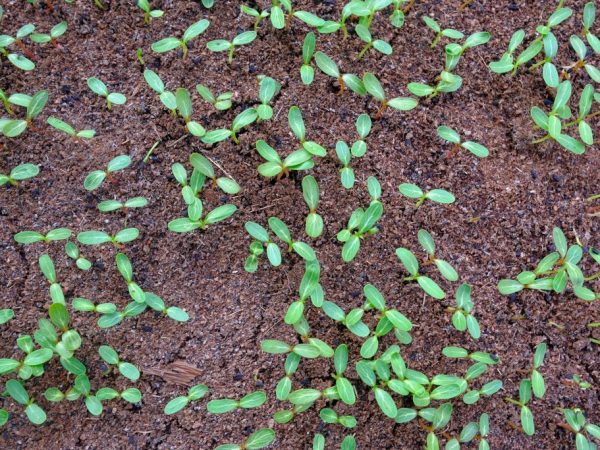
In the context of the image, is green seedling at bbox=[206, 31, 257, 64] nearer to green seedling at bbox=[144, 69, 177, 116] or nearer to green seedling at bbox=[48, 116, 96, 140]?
green seedling at bbox=[144, 69, 177, 116]

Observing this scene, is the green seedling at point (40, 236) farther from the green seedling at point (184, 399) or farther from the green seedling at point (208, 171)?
the green seedling at point (184, 399)

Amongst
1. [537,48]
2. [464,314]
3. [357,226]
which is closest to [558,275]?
[464,314]

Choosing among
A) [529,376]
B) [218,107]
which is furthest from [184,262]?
[529,376]

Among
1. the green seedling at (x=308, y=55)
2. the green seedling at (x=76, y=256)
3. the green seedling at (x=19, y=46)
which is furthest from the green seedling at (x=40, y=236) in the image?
the green seedling at (x=308, y=55)

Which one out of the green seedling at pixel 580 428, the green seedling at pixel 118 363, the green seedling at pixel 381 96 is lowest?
the green seedling at pixel 580 428

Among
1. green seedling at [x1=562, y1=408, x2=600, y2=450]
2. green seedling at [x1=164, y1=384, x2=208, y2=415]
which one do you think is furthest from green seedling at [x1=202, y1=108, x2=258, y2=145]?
green seedling at [x1=562, y1=408, x2=600, y2=450]

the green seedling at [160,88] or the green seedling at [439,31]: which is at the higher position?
the green seedling at [439,31]

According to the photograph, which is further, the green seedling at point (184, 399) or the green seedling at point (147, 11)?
the green seedling at point (147, 11)

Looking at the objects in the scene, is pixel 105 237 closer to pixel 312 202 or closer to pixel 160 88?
pixel 160 88
